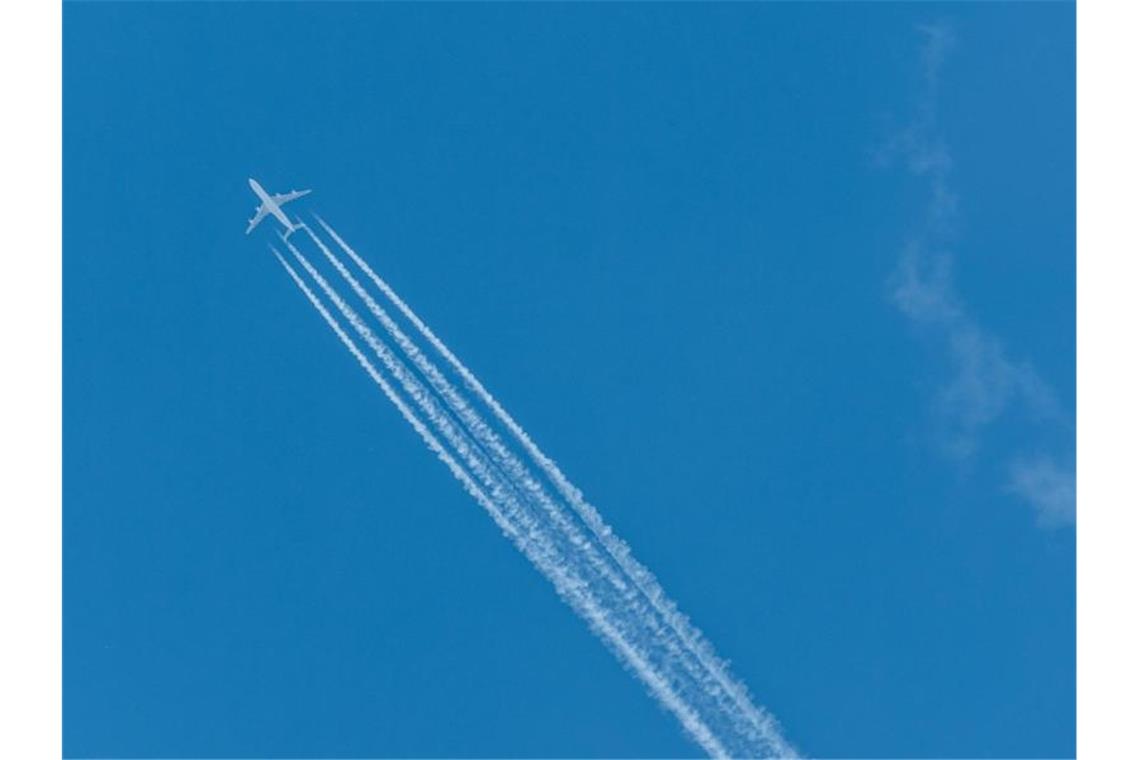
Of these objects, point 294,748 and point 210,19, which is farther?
point 210,19

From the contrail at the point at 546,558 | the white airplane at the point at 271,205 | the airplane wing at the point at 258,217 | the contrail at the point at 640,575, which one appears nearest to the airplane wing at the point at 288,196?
the white airplane at the point at 271,205

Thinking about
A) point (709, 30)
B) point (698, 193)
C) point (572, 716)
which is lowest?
point (572, 716)

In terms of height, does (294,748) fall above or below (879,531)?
above

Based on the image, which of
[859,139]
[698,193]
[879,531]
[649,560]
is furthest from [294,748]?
[859,139]

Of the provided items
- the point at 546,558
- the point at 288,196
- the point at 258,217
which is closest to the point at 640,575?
the point at 546,558

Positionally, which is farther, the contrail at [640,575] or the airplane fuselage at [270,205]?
the airplane fuselage at [270,205]

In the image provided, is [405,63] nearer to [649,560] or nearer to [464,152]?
[464,152]

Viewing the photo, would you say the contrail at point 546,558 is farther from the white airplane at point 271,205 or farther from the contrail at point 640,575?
the white airplane at point 271,205
